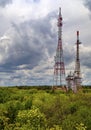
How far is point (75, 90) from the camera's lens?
110 m

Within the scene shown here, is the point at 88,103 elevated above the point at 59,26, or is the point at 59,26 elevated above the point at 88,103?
the point at 59,26

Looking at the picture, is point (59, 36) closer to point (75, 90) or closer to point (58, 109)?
point (75, 90)

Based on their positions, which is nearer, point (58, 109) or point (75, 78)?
point (58, 109)

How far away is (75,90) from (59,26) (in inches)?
843

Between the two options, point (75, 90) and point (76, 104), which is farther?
point (75, 90)

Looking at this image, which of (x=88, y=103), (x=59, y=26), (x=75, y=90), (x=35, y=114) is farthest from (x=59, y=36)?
(x=35, y=114)

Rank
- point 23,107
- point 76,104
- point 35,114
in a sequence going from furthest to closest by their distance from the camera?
1. point 76,104
2. point 23,107
3. point 35,114

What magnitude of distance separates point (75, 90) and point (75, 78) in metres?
4.37

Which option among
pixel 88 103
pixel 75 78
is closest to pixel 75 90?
pixel 75 78

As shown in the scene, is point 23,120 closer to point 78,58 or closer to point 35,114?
point 35,114

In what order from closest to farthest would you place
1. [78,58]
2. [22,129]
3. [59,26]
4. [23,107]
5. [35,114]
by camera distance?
[22,129], [35,114], [23,107], [59,26], [78,58]

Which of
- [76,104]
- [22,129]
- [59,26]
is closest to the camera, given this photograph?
[22,129]

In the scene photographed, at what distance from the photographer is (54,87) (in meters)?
109

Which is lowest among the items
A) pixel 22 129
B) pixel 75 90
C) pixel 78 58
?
pixel 22 129
